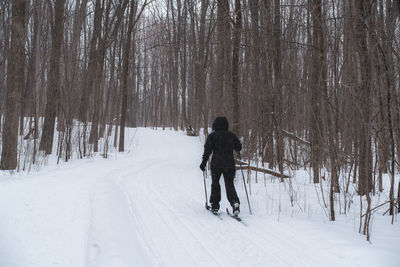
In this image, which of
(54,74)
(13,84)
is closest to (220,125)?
(13,84)

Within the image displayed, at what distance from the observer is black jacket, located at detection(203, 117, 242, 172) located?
626 cm

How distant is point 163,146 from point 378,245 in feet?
58.8

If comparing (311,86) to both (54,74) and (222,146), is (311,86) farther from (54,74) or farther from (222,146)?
(54,74)

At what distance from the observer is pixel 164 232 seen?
4.73 meters

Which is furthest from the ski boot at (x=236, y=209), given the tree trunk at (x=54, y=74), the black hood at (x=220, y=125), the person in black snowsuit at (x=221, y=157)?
the tree trunk at (x=54, y=74)

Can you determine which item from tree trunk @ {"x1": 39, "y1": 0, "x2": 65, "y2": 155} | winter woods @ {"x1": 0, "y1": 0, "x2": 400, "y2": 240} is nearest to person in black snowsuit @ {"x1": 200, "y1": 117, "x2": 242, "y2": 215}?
winter woods @ {"x1": 0, "y1": 0, "x2": 400, "y2": 240}

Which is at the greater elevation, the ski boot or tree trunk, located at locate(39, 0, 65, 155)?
tree trunk, located at locate(39, 0, 65, 155)

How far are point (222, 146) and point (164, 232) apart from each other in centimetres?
224

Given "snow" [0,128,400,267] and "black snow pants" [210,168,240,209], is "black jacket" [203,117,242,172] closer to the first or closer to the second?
"black snow pants" [210,168,240,209]

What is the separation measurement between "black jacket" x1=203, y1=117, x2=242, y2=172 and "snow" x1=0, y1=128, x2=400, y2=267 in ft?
3.35

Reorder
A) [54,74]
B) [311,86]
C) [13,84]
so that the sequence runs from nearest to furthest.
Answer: [311,86]
[13,84]
[54,74]

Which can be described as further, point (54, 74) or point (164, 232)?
point (54, 74)

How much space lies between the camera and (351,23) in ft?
16.7

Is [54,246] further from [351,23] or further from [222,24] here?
[222,24]
